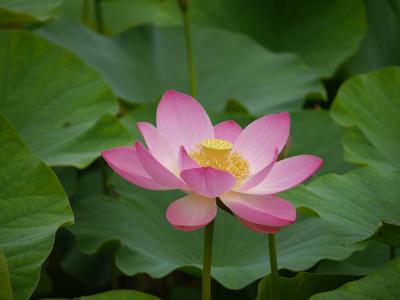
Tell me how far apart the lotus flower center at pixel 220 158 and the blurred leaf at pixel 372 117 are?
50cm

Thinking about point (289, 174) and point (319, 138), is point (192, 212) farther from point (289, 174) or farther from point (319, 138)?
point (319, 138)

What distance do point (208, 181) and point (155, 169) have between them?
2.6 inches

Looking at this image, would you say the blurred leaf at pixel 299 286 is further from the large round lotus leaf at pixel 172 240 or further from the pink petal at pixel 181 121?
the pink petal at pixel 181 121

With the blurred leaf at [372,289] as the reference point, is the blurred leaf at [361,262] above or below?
below

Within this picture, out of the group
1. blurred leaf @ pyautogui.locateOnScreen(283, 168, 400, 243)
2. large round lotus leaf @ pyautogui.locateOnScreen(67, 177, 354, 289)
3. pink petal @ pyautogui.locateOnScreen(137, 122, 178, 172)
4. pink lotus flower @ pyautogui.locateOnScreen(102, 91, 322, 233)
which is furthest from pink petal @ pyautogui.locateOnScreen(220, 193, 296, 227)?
large round lotus leaf @ pyautogui.locateOnScreen(67, 177, 354, 289)

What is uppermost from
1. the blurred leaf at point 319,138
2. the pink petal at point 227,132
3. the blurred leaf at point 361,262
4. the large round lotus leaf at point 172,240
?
the pink petal at point 227,132

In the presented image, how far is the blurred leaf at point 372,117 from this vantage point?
5.31ft

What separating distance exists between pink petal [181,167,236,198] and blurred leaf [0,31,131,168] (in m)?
0.57

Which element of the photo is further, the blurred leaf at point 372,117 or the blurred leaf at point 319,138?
the blurred leaf at point 319,138

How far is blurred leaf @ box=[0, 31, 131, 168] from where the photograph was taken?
64.1 inches

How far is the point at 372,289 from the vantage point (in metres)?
1.10

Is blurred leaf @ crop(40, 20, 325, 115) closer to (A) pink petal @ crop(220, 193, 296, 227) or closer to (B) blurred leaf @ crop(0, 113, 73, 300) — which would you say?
(B) blurred leaf @ crop(0, 113, 73, 300)

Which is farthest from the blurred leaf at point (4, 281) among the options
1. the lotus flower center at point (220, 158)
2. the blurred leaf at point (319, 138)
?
the blurred leaf at point (319, 138)

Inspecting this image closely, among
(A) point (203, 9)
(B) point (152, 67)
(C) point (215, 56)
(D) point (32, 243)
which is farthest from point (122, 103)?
(D) point (32, 243)
